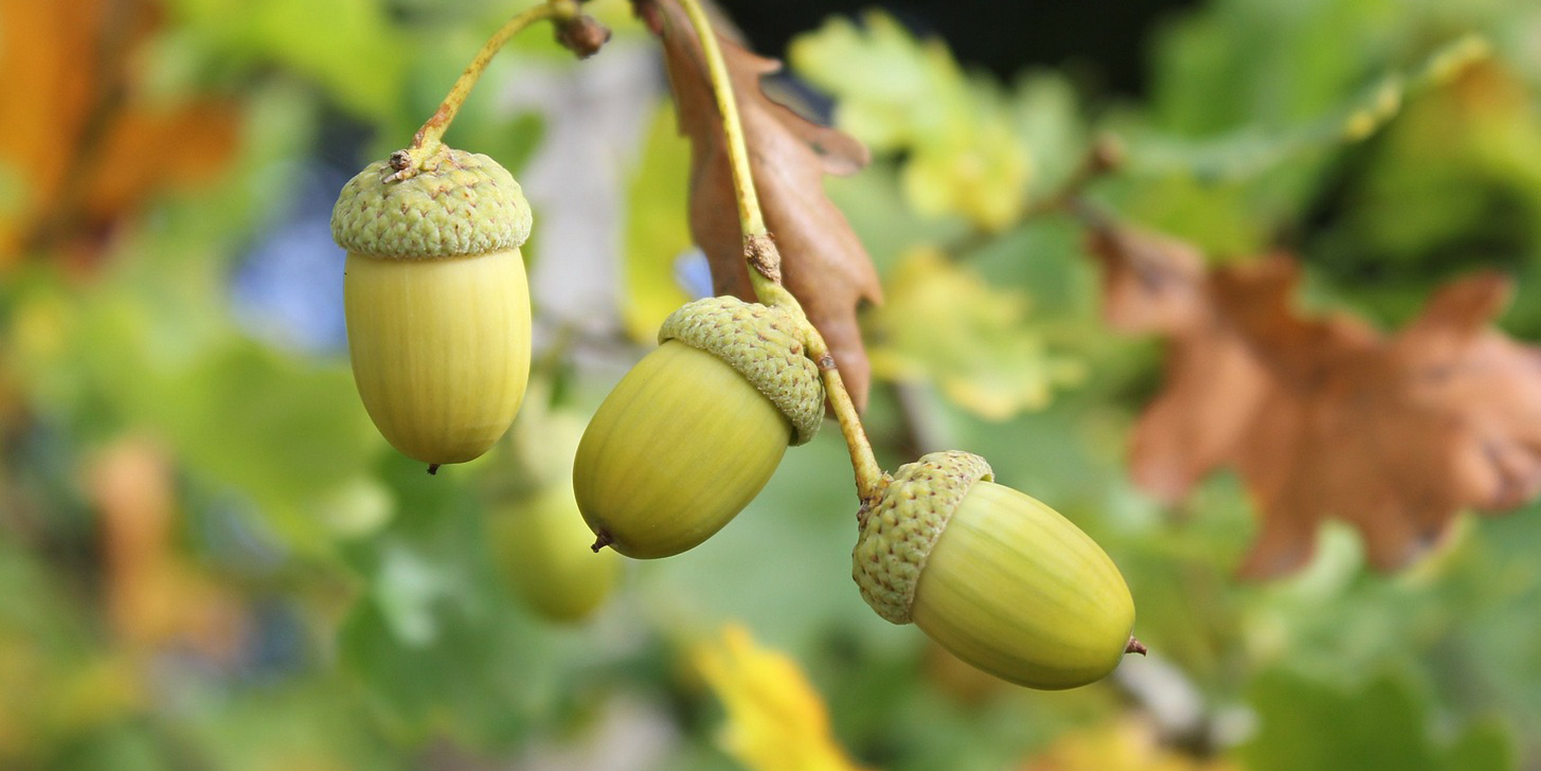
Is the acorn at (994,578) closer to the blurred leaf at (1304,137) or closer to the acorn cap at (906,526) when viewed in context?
the acorn cap at (906,526)

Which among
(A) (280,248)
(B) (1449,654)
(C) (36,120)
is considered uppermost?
(C) (36,120)

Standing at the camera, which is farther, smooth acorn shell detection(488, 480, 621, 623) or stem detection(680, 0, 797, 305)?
smooth acorn shell detection(488, 480, 621, 623)

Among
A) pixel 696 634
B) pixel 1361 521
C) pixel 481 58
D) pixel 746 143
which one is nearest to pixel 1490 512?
pixel 1361 521

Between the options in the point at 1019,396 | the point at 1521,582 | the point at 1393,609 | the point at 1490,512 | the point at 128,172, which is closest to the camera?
the point at 1490,512

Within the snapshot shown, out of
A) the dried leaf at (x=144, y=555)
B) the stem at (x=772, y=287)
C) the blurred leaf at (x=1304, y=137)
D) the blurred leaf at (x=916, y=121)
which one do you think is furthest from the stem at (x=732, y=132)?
the dried leaf at (x=144, y=555)

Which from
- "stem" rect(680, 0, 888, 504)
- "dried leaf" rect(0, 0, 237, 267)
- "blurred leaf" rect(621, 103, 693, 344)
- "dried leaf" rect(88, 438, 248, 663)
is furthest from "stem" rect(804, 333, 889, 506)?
"dried leaf" rect(88, 438, 248, 663)

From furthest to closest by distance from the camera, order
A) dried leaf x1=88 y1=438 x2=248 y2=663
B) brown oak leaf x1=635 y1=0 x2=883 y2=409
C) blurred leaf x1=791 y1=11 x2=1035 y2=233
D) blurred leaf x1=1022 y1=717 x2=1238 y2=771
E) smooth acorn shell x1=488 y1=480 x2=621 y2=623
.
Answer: dried leaf x1=88 y1=438 x2=248 y2=663, blurred leaf x1=1022 y1=717 x2=1238 y2=771, blurred leaf x1=791 y1=11 x2=1035 y2=233, smooth acorn shell x1=488 y1=480 x2=621 y2=623, brown oak leaf x1=635 y1=0 x2=883 y2=409

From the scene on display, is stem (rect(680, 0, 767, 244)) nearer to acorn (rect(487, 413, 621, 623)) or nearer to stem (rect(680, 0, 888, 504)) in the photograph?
stem (rect(680, 0, 888, 504))

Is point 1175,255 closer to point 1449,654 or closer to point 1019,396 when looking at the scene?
point 1019,396
